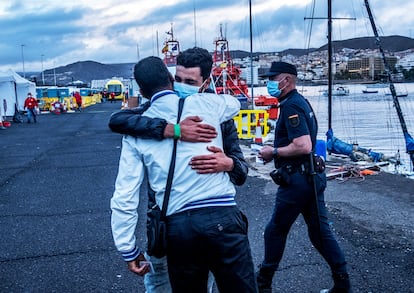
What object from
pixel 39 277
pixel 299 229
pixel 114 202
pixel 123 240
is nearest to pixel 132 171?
pixel 114 202

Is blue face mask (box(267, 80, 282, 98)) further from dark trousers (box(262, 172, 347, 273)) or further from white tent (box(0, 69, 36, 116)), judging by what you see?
white tent (box(0, 69, 36, 116))

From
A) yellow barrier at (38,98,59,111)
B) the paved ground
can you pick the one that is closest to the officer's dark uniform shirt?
the paved ground

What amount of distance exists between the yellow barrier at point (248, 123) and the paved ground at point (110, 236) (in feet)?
20.8

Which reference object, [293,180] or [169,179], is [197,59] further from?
[293,180]

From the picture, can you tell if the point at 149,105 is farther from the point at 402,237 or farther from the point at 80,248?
the point at 402,237

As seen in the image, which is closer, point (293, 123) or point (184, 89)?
point (184, 89)

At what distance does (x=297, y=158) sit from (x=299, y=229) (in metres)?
2.31

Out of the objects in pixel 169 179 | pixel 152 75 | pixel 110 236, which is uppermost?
pixel 152 75

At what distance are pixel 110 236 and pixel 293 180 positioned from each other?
295 cm

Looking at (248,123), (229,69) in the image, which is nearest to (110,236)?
(248,123)

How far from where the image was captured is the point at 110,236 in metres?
6.14

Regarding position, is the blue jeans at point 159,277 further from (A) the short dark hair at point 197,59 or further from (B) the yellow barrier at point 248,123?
(B) the yellow barrier at point 248,123

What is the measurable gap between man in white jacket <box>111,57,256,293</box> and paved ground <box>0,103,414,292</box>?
189cm

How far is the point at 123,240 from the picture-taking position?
265 cm
